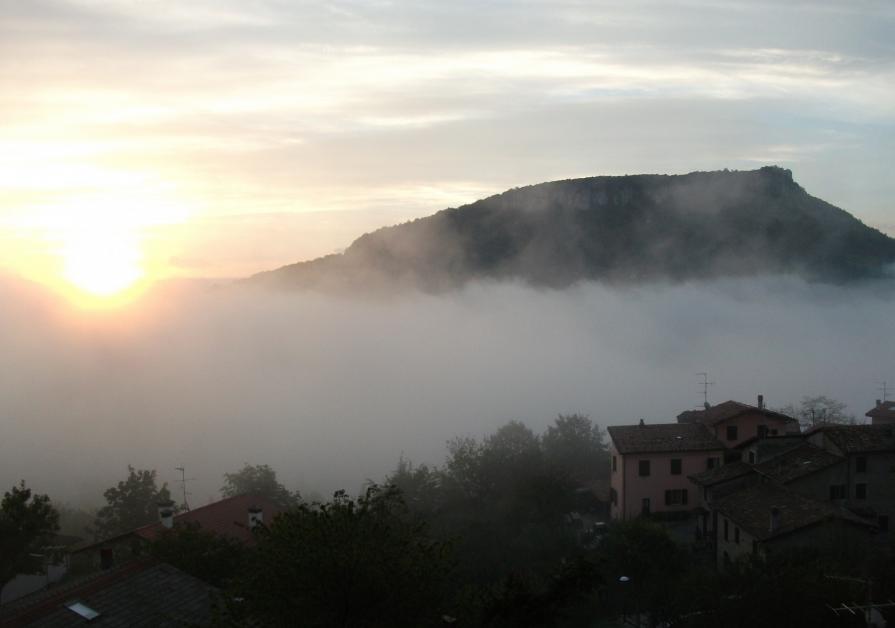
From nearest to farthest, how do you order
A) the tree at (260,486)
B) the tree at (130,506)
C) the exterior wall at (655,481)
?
the exterior wall at (655,481)
the tree at (130,506)
the tree at (260,486)

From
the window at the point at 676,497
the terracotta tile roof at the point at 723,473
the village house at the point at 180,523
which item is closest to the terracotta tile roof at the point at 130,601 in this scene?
the village house at the point at 180,523

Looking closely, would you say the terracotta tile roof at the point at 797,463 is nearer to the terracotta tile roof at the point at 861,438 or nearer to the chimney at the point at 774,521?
the terracotta tile roof at the point at 861,438

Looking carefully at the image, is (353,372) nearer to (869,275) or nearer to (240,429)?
(240,429)

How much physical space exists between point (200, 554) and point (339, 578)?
39.7 feet

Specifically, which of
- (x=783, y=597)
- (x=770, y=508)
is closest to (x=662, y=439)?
(x=770, y=508)

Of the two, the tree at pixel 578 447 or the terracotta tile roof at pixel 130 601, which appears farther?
the tree at pixel 578 447

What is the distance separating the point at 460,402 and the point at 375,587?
430 ft

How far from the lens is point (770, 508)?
32.1 metres

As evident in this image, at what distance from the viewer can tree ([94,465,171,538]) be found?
46.9 metres

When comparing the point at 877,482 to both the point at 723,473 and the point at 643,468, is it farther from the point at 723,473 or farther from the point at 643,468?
the point at 643,468

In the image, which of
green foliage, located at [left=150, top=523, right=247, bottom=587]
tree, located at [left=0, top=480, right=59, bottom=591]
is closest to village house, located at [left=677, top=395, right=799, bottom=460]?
green foliage, located at [left=150, top=523, right=247, bottom=587]

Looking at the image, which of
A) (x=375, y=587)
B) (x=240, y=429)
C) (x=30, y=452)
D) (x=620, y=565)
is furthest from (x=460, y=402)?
(x=375, y=587)

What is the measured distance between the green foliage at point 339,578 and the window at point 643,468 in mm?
27957

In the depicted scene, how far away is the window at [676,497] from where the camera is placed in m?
43.3
